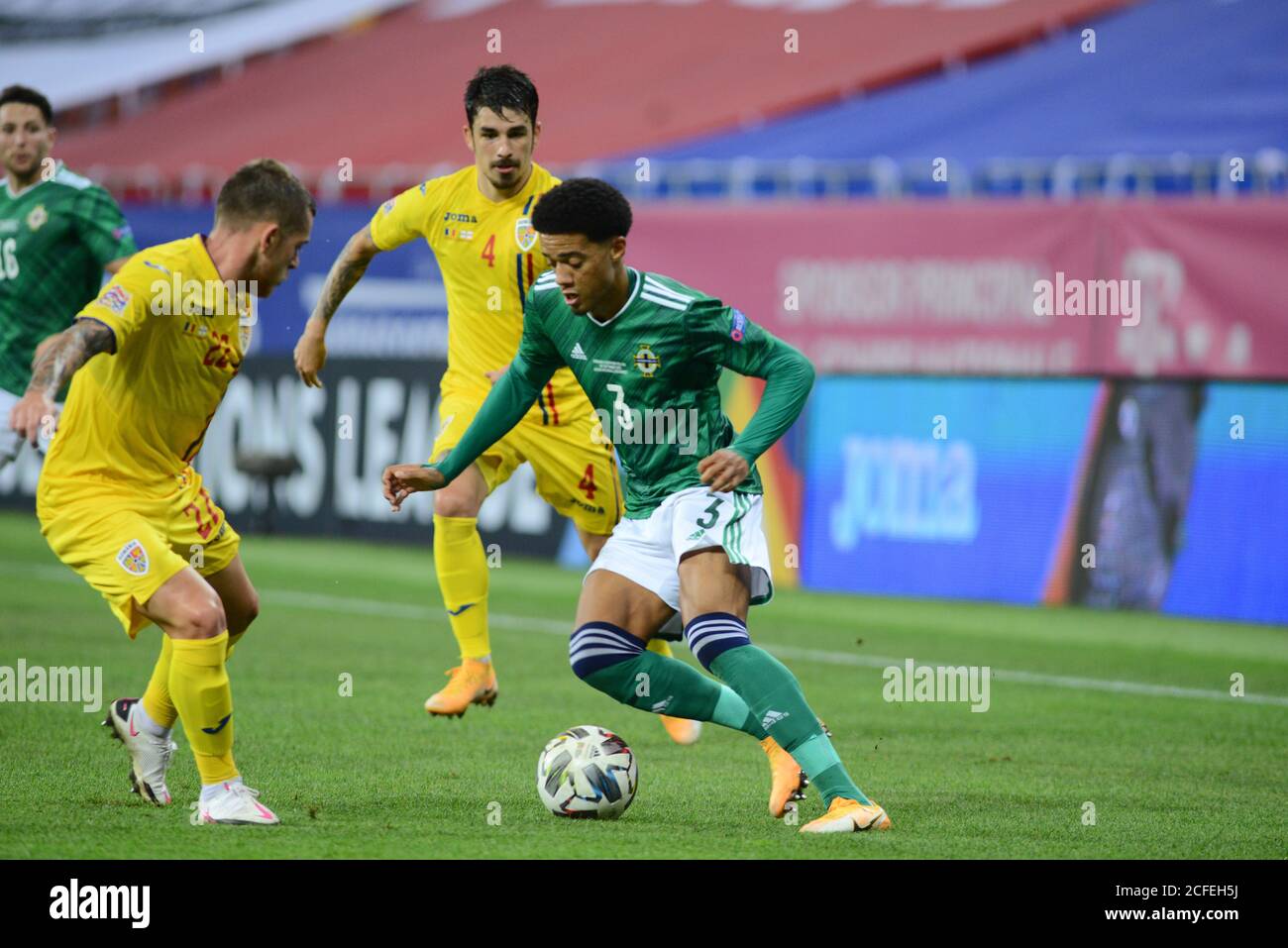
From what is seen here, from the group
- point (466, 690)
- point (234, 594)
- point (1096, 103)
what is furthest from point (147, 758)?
point (1096, 103)

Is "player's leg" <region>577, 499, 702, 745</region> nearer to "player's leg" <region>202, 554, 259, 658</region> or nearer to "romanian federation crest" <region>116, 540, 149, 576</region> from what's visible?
"player's leg" <region>202, 554, 259, 658</region>

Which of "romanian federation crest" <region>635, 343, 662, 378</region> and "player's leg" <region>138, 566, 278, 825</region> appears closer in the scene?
"player's leg" <region>138, 566, 278, 825</region>

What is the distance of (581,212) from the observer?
253 inches

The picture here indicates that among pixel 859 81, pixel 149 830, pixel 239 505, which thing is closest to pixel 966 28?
pixel 859 81

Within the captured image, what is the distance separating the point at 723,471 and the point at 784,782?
1175mm

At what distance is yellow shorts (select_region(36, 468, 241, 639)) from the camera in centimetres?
636

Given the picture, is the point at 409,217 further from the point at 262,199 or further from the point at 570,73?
the point at 570,73

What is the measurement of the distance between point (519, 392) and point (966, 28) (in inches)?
499

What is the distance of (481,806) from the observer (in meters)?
6.93

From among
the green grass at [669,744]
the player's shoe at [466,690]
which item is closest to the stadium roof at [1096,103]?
the green grass at [669,744]

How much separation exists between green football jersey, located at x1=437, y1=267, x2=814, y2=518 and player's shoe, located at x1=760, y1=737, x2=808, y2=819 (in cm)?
89

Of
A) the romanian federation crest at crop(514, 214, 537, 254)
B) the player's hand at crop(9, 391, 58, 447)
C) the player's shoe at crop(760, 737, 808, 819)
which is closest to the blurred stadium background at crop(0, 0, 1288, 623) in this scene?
the romanian federation crest at crop(514, 214, 537, 254)

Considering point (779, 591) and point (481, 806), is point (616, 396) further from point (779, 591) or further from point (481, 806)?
point (779, 591)

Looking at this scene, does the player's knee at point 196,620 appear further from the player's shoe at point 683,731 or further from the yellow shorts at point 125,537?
the player's shoe at point 683,731
